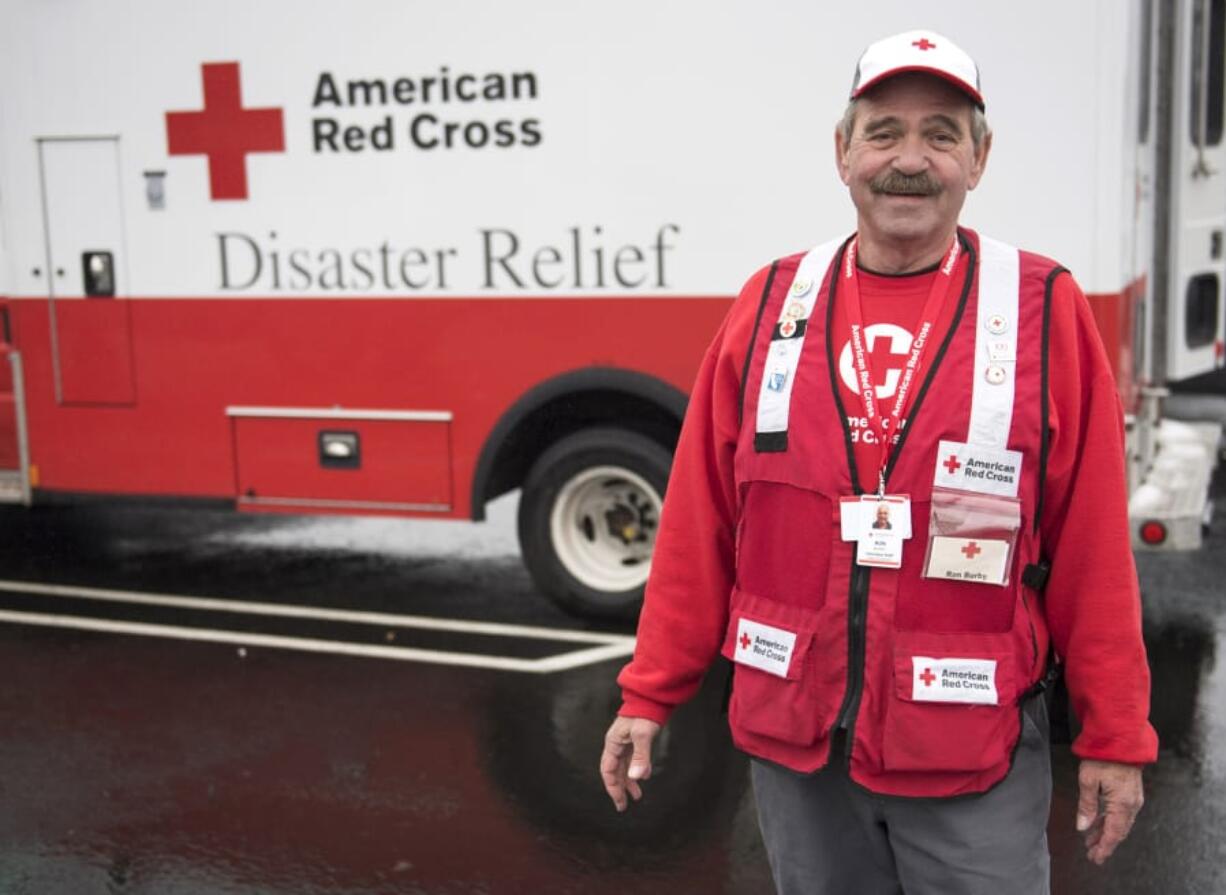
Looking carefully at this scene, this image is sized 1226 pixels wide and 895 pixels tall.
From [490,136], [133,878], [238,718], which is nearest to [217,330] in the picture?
[490,136]

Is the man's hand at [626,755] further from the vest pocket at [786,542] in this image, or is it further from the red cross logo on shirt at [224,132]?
the red cross logo on shirt at [224,132]

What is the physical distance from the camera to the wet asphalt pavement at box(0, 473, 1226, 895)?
13.0 ft

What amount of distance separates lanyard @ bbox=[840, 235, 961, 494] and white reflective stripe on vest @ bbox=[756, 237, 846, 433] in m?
0.07

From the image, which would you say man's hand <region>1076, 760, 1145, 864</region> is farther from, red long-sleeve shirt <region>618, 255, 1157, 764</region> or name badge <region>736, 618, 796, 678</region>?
name badge <region>736, 618, 796, 678</region>

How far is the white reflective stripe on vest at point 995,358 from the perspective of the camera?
208 cm

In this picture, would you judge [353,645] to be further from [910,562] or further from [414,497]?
[910,562]

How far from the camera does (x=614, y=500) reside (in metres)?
6.22

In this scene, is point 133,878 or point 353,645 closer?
point 133,878

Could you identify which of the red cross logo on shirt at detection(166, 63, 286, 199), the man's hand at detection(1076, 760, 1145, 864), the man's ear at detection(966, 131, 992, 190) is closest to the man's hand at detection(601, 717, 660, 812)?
the man's hand at detection(1076, 760, 1145, 864)

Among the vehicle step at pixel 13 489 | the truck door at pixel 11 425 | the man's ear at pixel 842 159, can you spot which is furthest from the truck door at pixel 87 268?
the man's ear at pixel 842 159

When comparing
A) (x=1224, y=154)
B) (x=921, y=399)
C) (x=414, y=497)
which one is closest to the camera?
(x=921, y=399)

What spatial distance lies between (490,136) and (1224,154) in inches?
140

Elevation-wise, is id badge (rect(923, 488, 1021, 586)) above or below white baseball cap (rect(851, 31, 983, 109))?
below

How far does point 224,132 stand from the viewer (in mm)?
6098
